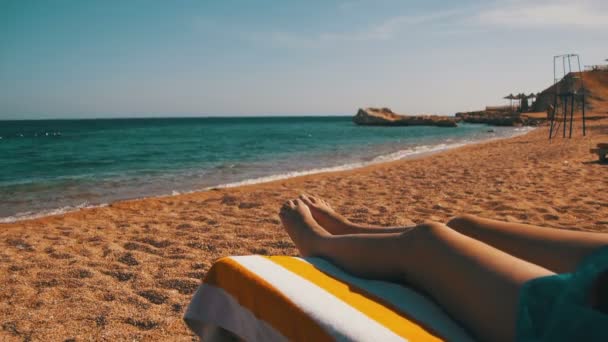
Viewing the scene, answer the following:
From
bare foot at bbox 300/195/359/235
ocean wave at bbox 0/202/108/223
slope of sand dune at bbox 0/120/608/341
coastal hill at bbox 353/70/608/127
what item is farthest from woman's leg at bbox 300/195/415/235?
coastal hill at bbox 353/70/608/127

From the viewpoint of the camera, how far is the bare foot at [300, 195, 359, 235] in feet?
6.75

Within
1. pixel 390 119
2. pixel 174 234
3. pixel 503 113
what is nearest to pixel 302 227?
pixel 174 234

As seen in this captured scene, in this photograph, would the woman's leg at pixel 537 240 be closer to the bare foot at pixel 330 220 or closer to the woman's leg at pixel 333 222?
the woman's leg at pixel 333 222

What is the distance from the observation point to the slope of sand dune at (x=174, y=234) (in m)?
2.14

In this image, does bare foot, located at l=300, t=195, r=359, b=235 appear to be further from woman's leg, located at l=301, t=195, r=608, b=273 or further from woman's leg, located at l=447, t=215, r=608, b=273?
woman's leg, located at l=447, t=215, r=608, b=273

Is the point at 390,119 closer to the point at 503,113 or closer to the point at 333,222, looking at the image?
the point at 503,113

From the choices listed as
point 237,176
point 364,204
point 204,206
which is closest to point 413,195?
point 364,204

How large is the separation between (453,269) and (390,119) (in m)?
48.9

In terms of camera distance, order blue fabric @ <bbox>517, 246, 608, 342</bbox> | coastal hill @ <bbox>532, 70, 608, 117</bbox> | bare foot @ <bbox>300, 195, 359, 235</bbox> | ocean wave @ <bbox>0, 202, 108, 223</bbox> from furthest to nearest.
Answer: coastal hill @ <bbox>532, 70, 608, 117</bbox> < ocean wave @ <bbox>0, 202, 108, 223</bbox> < bare foot @ <bbox>300, 195, 359, 235</bbox> < blue fabric @ <bbox>517, 246, 608, 342</bbox>

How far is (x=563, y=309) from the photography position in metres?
0.75

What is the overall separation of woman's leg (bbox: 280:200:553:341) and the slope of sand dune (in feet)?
3.39

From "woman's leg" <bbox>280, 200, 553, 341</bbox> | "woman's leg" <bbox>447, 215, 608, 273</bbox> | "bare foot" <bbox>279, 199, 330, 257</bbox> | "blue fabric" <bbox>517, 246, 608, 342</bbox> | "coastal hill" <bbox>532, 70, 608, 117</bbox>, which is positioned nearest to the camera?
"blue fabric" <bbox>517, 246, 608, 342</bbox>

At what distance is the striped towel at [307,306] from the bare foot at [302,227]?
0.30 m

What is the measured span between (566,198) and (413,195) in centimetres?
165
